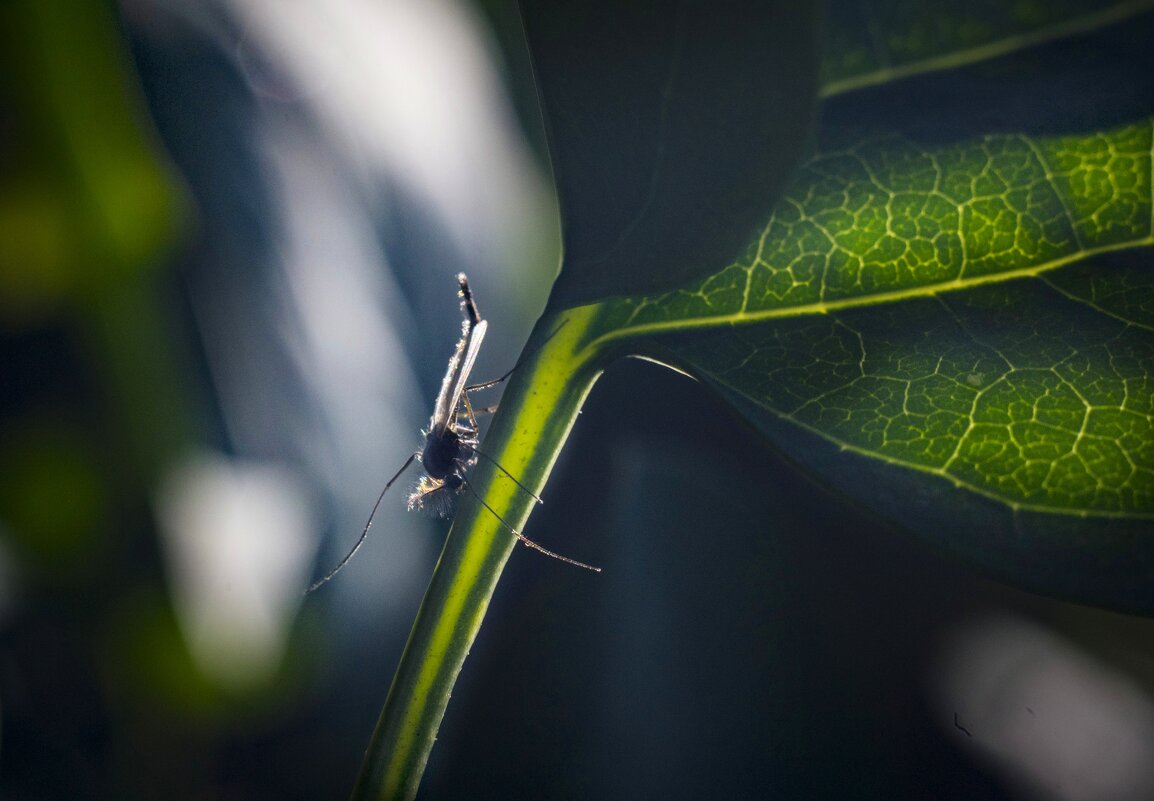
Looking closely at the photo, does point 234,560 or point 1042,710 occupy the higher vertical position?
point 1042,710

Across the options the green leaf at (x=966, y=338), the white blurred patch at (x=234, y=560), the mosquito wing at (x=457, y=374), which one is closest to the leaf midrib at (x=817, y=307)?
the green leaf at (x=966, y=338)

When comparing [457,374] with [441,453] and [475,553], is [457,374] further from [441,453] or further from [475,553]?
[475,553]

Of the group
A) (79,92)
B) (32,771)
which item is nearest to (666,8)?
(79,92)

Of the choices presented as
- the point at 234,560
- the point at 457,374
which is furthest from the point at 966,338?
the point at 234,560

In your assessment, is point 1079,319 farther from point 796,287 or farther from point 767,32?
point 767,32

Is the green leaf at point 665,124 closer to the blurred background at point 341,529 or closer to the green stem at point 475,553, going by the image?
the green stem at point 475,553

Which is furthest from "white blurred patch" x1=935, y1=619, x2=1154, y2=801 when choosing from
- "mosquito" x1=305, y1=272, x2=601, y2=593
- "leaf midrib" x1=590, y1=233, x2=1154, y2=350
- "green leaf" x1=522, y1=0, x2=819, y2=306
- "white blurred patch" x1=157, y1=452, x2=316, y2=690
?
"white blurred patch" x1=157, y1=452, x2=316, y2=690

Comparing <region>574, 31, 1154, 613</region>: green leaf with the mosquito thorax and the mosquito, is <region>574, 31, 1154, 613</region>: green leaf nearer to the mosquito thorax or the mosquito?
the mosquito
